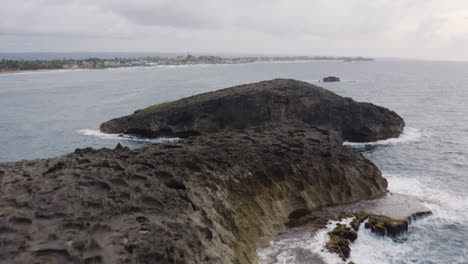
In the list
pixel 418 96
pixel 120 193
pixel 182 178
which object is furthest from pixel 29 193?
pixel 418 96

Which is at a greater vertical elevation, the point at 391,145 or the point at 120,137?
the point at 120,137

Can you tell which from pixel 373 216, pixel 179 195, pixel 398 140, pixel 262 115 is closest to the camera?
pixel 179 195

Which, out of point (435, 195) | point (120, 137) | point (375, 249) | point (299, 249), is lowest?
point (375, 249)

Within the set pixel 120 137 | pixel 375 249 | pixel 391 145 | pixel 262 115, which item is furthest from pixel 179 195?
pixel 120 137

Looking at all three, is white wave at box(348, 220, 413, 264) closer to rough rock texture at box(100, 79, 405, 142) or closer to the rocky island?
the rocky island

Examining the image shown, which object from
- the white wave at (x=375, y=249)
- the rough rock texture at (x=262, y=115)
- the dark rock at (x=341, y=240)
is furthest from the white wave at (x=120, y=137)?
the white wave at (x=375, y=249)

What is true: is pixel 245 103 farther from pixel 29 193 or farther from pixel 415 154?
pixel 29 193

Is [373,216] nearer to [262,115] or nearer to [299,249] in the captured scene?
[299,249]
